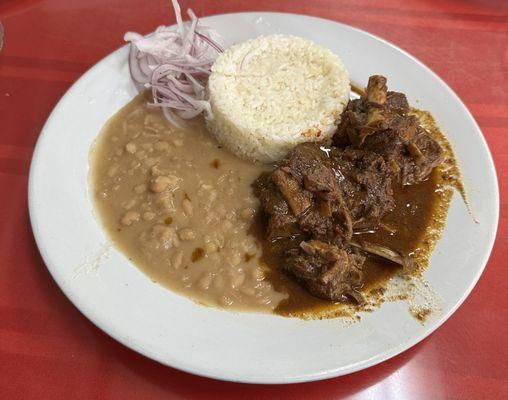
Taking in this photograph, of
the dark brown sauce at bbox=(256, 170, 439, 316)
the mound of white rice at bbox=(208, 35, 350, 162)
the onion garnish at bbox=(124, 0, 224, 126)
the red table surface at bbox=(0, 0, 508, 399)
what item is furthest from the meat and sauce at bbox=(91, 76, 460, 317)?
the red table surface at bbox=(0, 0, 508, 399)

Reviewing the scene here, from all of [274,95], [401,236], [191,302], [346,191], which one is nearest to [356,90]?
[274,95]

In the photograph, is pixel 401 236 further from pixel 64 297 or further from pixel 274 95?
pixel 64 297

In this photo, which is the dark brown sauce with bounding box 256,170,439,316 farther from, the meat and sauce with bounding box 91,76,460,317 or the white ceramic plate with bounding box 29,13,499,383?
the white ceramic plate with bounding box 29,13,499,383

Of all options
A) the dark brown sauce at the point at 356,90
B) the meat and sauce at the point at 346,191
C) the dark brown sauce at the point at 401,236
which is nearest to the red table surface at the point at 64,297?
A: the dark brown sauce at the point at 401,236

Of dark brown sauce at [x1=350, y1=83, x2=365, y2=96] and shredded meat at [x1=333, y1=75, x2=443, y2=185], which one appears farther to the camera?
dark brown sauce at [x1=350, y1=83, x2=365, y2=96]

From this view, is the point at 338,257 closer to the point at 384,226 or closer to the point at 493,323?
the point at 384,226
